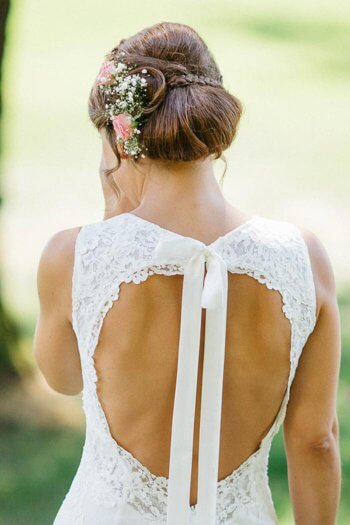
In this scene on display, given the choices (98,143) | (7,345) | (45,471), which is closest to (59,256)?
(45,471)

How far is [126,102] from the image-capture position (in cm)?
210

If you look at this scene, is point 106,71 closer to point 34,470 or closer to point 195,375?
point 195,375

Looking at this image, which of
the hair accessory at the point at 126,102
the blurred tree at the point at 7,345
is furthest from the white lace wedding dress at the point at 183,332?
the blurred tree at the point at 7,345

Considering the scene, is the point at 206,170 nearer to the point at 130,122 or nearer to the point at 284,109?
the point at 130,122

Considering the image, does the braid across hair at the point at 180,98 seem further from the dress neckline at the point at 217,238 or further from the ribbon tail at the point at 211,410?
the ribbon tail at the point at 211,410

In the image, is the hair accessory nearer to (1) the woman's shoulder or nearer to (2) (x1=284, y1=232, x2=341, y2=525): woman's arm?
(1) the woman's shoulder

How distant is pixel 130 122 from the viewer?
2068 mm

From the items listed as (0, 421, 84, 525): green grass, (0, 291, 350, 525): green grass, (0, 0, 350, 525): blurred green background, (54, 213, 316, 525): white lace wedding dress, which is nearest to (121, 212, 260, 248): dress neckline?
(54, 213, 316, 525): white lace wedding dress

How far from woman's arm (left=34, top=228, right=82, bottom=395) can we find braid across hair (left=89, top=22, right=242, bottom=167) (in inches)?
10.8

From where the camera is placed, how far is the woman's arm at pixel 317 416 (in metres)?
2.16

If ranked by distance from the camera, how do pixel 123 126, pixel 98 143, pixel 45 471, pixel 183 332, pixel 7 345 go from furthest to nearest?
pixel 98 143 → pixel 7 345 → pixel 45 471 → pixel 123 126 → pixel 183 332

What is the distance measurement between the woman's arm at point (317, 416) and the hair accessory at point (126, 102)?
0.43m

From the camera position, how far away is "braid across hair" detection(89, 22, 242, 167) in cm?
201

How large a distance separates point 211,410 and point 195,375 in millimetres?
87
